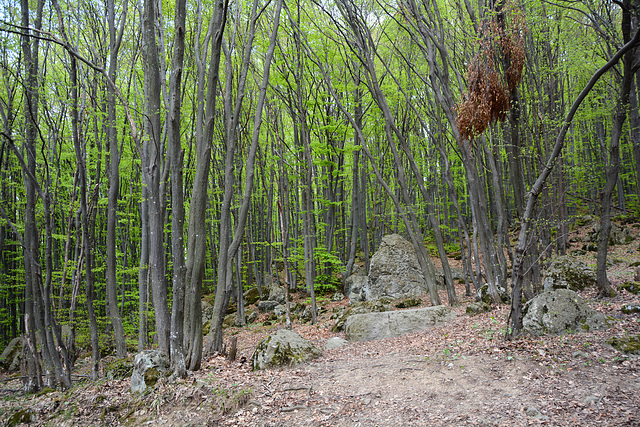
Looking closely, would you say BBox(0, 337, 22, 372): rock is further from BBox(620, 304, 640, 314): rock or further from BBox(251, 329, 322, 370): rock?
BBox(620, 304, 640, 314): rock

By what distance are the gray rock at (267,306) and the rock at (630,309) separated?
395 inches

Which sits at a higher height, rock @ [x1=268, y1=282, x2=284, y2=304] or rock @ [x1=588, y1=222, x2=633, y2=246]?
rock @ [x1=588, y1=222, x2=633, y2=246]

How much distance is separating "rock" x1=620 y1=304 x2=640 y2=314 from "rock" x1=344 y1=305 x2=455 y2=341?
8.88ft

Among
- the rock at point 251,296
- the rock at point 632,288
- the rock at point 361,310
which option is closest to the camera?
the rock at point 632,288

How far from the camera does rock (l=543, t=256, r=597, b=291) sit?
668 cm

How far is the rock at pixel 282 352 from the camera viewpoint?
209 inches

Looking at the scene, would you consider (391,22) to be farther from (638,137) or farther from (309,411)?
(309,411)

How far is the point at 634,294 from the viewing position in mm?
5617

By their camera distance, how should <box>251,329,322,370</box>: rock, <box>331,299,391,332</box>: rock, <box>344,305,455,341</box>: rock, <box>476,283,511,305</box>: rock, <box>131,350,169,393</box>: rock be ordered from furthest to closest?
<box>331,299,391,332</box>: rock
<box>476,283,511,305</box>: rock
<box>344,305,455,341</box>: rock
<box>251,329,322,370</box>: rock
<box>131,350,169,393</box>: rock

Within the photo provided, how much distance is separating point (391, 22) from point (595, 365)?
444 inches

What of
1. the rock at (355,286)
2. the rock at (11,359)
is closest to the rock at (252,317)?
the rock at (355,286)

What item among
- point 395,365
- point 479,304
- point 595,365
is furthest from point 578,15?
point 395,365

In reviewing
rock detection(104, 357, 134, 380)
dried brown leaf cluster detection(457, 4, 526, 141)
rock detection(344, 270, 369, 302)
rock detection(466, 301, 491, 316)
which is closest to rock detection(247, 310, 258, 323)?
rock detection(344, 270, 369, 302)

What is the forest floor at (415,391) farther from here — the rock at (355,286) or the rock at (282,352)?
the rock at (355,286)
